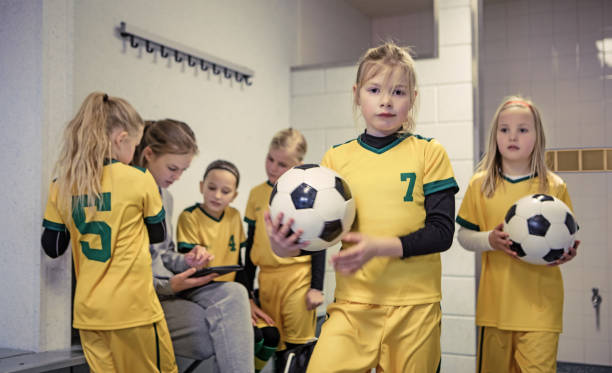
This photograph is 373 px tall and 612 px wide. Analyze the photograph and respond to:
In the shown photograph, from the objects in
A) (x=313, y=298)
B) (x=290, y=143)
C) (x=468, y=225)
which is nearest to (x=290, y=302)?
(x=313, y=298)

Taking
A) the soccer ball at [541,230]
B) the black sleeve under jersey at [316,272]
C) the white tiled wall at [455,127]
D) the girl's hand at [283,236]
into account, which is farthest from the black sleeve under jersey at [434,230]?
the white tiled wall at [455,127]

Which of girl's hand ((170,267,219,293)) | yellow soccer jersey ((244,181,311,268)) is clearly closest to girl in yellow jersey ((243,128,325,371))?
yellow soccer jersey ((244,181,311,268))

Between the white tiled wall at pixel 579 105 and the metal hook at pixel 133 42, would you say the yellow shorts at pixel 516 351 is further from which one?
the metal hook at pixel 133 42

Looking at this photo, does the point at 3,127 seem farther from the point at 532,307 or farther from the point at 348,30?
the point at 348,30

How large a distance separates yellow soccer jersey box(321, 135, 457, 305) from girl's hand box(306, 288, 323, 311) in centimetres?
109

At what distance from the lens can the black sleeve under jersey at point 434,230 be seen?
4.64ft

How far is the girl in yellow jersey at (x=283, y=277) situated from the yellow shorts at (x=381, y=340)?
3.78 ft

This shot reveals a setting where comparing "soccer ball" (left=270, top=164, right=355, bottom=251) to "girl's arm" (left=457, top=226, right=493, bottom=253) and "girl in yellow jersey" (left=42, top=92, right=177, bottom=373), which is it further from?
"girl's arm" (left=457, top=226, right=493, bottom=253)

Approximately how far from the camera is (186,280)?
7.09 ft

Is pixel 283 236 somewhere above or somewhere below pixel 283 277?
above

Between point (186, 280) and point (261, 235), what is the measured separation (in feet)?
2.10

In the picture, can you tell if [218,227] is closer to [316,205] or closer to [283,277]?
[283,277]

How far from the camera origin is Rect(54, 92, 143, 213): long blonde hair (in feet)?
5.66

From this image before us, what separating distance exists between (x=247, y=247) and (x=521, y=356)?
140 centimetres
